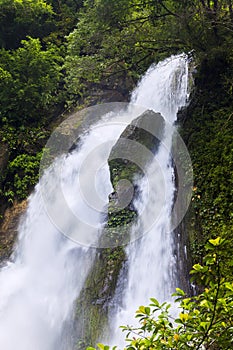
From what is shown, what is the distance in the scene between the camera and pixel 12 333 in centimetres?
636

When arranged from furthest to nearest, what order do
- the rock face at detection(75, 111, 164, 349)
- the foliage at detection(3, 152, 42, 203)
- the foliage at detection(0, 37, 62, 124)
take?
the foliage at detection(0, 37, 62, 124) → the foliage at detection(3, 152, 42, 203) → the rock face at detection(75, 111, 164, 349)

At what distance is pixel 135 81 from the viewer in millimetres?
11516

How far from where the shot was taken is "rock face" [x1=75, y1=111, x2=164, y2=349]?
5.69 metres

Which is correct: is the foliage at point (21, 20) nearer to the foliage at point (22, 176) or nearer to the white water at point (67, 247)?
the foliage at point (22, 176)

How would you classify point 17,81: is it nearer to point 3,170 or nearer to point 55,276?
point 3,170

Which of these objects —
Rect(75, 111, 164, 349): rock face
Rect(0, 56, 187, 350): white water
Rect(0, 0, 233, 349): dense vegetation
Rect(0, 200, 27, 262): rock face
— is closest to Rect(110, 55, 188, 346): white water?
Rect(0, 56, 187, 350): white water

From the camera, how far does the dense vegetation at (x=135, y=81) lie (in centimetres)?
206

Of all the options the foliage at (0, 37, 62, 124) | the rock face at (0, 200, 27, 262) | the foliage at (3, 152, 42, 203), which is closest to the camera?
the rock face at (0, 200, 27, 262)

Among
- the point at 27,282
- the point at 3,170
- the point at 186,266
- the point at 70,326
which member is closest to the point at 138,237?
the point at 186,266

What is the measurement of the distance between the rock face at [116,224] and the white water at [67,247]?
0.86 feet

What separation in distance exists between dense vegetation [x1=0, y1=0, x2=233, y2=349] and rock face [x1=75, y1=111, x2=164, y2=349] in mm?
962

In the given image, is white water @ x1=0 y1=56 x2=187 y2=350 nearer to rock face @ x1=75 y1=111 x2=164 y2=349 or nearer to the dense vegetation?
rock face @ x1=75 y1=111 x2=164 y2=349

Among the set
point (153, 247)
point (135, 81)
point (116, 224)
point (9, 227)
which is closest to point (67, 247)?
point (116, 224)

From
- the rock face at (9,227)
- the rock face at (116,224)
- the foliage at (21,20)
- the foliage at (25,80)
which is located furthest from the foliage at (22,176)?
the foliage at (21,20)
